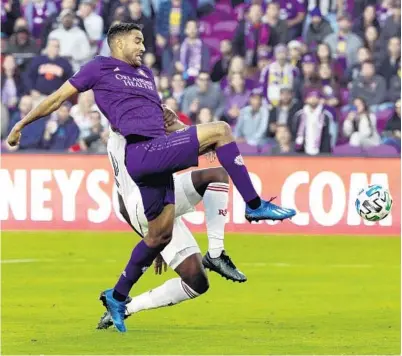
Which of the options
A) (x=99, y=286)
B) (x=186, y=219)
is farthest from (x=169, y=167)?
(x=186, y=219)

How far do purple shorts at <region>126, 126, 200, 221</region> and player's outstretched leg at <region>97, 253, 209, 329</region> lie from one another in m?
0.67

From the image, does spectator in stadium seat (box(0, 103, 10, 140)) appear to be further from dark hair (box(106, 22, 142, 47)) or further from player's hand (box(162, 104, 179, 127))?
dark hair (box(106, 22, 142, 47))

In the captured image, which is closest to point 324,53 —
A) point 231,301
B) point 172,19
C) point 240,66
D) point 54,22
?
point 240,66

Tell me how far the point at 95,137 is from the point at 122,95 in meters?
10.8

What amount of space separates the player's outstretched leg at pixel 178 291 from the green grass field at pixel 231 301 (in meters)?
0.22

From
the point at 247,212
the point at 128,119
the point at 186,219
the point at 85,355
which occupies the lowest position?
the point at 186,219

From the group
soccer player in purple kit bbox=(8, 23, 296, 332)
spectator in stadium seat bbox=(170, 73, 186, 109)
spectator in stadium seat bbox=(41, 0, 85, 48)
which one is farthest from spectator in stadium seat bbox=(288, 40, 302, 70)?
soccer player in purple kit bbox=(8, 23, 296, 332)

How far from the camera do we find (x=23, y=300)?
42.8 ft

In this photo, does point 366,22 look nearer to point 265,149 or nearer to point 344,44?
point 344,44

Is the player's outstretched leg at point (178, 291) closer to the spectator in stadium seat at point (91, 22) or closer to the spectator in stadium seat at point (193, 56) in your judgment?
the spectator in stadium seat at point (193, 56)

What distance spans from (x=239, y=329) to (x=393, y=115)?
35.3ft

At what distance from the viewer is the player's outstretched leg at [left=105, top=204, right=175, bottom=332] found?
33.1 ft

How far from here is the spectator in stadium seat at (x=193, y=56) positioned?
2224 cm

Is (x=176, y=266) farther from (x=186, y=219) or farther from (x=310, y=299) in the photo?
(x=186, y=219)
